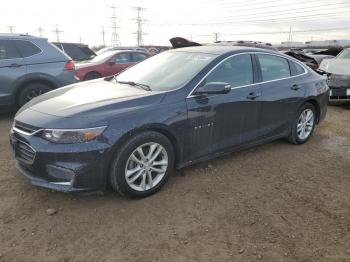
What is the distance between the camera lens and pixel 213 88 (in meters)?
4.06

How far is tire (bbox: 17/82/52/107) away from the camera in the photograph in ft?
23.4

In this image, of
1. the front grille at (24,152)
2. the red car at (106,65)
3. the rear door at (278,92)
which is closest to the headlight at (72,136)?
the front grille at (24,152)

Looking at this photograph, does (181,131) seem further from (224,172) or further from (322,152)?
(322,152)

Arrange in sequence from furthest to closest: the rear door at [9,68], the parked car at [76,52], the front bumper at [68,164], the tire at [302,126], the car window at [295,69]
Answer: the parked car at [76,52] < the rear door at [9,68] < the tire at [302,126] < the car window at [295,69] < the front bumper at [68,164]

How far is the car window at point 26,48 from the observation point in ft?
23.6

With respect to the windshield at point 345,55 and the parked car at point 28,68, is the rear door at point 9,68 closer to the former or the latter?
the parked car at point 28,68

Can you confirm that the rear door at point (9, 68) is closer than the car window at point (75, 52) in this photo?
Yes

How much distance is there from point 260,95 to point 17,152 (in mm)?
3000

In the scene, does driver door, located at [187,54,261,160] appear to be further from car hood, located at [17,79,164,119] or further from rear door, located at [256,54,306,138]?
car hood, located at [17,79,164,119]

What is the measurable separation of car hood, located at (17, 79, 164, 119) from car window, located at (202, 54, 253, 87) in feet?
2.67

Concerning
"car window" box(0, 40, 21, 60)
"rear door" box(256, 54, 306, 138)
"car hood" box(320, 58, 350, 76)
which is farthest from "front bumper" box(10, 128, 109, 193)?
"car hood" box(320, 58, 350, 76)

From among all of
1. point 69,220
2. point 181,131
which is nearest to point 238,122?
point 181,131

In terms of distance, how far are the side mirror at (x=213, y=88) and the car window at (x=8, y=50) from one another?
4569 mm

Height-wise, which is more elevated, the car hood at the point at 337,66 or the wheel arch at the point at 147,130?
the car hood at the point at 337,66
